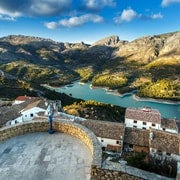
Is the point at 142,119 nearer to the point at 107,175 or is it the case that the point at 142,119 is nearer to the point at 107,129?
the point at 107,129

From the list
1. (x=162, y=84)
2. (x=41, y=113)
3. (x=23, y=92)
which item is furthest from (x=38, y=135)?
(x=162, y=84)

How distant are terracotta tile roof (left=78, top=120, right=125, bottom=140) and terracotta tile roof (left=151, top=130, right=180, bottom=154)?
427cm

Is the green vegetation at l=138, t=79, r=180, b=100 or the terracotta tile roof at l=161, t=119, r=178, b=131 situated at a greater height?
the green vegetation at l=138, t=79, r=180, b=100

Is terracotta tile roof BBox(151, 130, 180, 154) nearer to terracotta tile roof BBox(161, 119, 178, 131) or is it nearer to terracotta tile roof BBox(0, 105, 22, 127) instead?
terracotta tile roof BBox(161, 119, 178, 131)

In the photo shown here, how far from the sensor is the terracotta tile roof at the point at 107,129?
107ft

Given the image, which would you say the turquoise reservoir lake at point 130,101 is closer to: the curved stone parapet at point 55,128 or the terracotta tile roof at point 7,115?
the terracotta tile roof at point 7,115

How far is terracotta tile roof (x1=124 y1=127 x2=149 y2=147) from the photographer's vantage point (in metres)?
32.2

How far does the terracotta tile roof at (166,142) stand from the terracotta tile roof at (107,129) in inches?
168

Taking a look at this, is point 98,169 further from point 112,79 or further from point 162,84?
point 112,79

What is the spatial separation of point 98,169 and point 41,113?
114 feet

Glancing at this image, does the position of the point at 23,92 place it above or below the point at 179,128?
above

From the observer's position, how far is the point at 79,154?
8.40 metres

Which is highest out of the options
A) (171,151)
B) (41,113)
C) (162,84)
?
(162,84)

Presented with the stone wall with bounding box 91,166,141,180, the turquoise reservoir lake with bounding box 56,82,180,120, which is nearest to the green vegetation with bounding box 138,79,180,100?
the turquoise reservoir lake with bounding box 56,82,180,120
